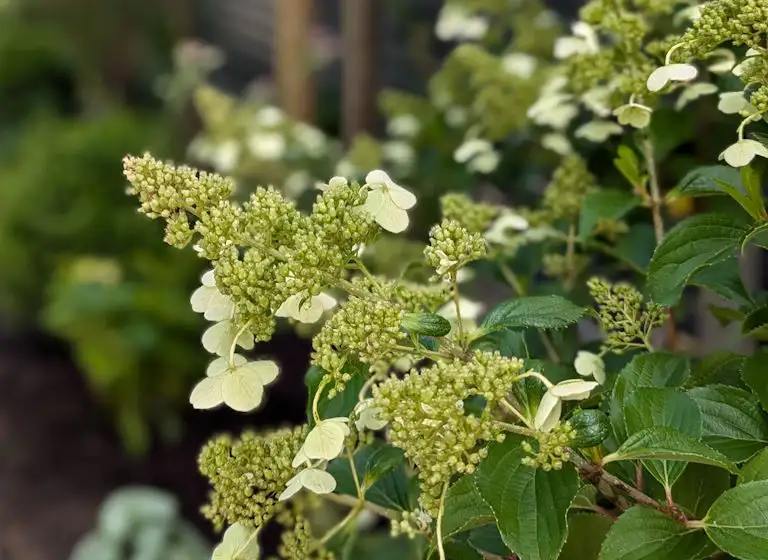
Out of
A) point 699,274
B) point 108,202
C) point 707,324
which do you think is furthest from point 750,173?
point 108,202

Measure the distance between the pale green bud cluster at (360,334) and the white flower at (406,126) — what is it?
0.74 m

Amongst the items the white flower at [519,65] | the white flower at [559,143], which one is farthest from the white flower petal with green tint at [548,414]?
the white flower at [519,65]

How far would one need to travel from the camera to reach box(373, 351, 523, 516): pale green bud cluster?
1.15 feet

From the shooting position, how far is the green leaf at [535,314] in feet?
1.40

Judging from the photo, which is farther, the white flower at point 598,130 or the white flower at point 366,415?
the white flower at point 598,130

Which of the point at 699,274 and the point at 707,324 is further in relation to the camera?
the point at 707,324

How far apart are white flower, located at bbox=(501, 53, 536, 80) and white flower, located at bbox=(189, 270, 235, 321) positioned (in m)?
0.55

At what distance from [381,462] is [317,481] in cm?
8

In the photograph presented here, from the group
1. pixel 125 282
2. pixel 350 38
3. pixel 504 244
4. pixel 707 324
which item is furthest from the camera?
pixel 125 282

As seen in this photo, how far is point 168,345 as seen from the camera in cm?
177

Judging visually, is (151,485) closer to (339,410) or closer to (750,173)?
(339,410)

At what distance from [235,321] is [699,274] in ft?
0.99

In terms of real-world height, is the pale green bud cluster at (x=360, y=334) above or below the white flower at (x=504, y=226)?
above

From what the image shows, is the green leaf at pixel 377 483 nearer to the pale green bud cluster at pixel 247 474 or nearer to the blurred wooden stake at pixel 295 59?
the pale green bud cluster at pixel 247 474
